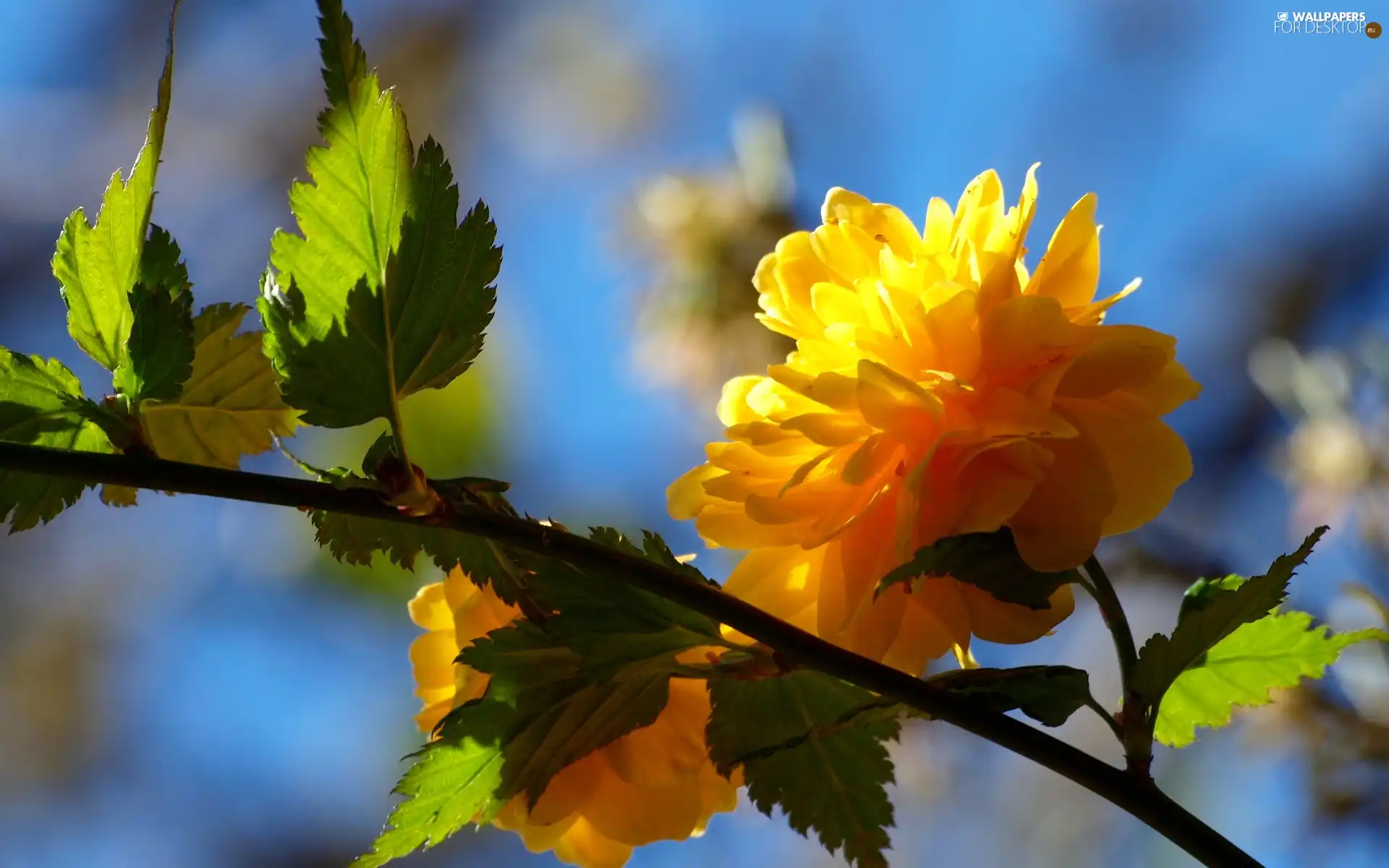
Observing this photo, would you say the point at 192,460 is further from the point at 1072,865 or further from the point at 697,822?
the point at 1072,865

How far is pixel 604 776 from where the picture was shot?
0.92ft

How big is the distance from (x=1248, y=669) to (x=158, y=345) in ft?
0.86

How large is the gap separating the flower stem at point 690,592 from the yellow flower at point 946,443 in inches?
1.4

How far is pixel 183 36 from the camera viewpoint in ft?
5.70

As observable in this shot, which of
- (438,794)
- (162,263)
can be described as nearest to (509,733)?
(438,794)

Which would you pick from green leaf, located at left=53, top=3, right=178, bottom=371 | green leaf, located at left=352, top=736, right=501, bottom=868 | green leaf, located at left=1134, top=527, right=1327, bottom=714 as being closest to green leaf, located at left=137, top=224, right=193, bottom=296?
green leaf, located at left=53, top=3, right=178, bottom=371

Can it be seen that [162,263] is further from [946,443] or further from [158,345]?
[946,443]

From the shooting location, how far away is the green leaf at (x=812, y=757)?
26 centimetres

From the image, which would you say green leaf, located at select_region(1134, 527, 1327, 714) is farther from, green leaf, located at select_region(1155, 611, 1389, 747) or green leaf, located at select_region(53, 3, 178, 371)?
green leaf, located at select_region(53, 3, 178, 371)

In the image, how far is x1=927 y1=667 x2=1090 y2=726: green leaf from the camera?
0.76ft


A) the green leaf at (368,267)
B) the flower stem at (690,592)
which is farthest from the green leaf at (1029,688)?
the green leaf at (368,267)

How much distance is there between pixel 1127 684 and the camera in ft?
0.81

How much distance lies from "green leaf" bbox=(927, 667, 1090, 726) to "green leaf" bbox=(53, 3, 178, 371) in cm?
19

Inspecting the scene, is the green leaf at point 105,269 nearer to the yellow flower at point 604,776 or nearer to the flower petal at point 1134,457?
the yellow flower at point 604,776
